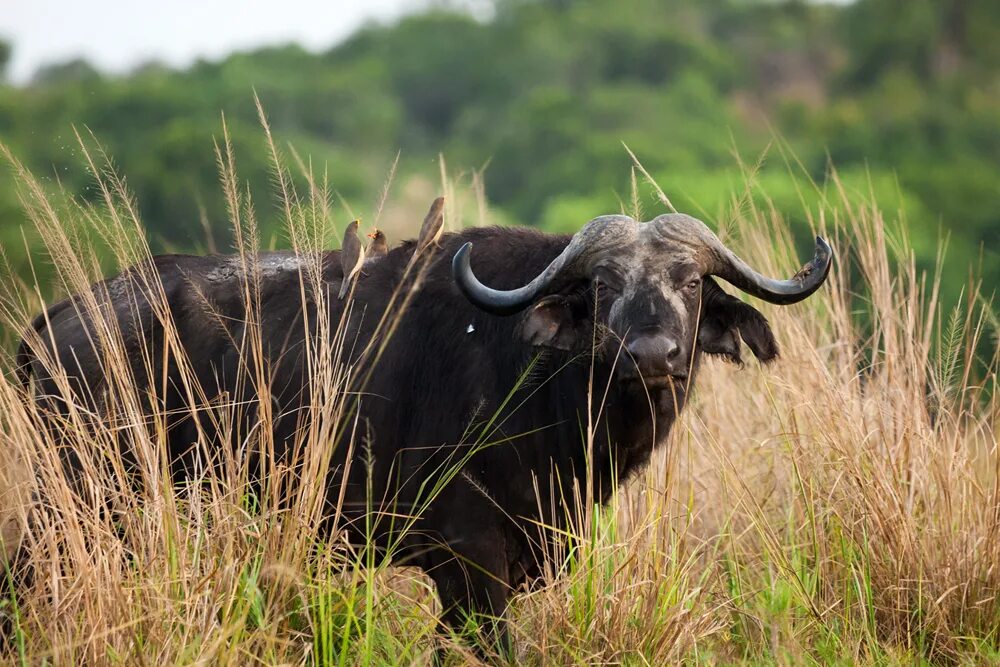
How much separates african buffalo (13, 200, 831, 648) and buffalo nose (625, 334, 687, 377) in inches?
4.5

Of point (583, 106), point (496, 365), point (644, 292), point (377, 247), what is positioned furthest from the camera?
point (583, 106)

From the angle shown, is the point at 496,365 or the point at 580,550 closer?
the point at 580,550

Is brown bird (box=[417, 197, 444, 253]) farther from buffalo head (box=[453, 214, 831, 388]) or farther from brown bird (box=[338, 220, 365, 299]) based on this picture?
brown bird (box=[338, 220, 365, 299])

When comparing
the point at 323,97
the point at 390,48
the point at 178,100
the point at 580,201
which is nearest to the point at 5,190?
the point at 580,201

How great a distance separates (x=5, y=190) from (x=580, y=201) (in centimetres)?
2012

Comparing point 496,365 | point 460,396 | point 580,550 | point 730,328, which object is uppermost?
point 730,328

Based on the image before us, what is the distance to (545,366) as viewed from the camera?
218 inches

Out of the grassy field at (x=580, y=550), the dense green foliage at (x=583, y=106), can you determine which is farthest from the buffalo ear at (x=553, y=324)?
the dense green foliage at (x=583, y=106)

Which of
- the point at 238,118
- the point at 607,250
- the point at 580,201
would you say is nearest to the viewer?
the point at 607,250

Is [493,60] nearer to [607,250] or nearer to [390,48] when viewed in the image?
[390,48]

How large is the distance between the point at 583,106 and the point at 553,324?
5942 cm

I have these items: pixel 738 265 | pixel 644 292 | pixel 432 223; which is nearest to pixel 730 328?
pixel 738 265

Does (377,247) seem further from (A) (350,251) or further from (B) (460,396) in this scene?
(B) (460,396)

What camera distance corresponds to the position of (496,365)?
554cm
